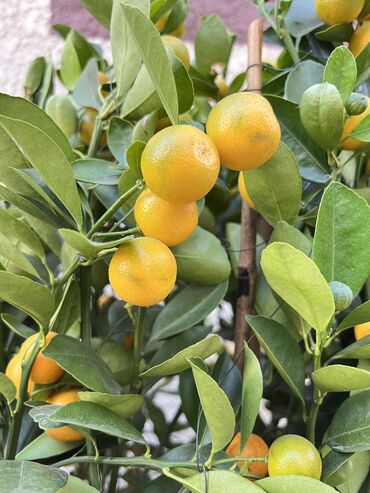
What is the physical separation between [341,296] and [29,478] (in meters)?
0.23

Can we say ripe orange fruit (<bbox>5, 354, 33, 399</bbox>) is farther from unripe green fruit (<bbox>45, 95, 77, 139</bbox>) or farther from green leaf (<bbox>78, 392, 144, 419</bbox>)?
unripe green fruit (<bbox>45, 95, 77, 139</bbox>)

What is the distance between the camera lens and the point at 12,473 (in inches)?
15.5

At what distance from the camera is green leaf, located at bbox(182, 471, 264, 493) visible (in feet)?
1.25

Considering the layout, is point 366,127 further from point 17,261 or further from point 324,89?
point 17,261

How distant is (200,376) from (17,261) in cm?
18

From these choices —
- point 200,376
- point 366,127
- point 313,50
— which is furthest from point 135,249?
point 313,50

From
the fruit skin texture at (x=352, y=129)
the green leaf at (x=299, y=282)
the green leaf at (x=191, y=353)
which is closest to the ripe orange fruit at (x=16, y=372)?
the green leaf at (x=191, y=353)

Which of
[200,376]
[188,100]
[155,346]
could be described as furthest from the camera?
[155,346]

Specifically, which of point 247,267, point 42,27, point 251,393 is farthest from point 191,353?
point 42,27

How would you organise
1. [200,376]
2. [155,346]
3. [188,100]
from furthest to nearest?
[155,346] < [188,100] < [200,376]

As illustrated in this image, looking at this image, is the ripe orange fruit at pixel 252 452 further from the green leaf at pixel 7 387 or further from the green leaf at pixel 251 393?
the green leaf at pixel 7 387

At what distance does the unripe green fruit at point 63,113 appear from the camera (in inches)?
24.3

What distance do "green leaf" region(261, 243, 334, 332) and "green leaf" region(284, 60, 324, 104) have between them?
0.73 feet

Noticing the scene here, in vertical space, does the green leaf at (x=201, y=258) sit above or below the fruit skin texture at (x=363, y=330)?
above
